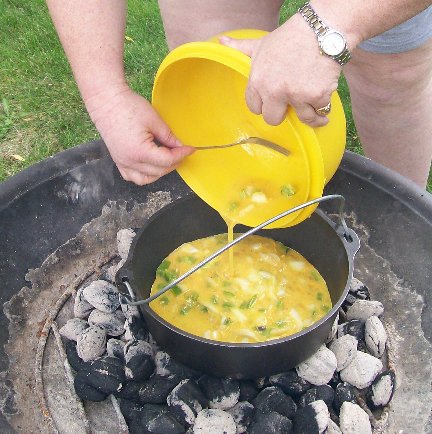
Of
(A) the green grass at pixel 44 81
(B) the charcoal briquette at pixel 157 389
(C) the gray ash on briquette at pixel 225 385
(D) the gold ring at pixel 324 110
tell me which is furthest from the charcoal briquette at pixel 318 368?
(A) the green grass at pixel 44 81

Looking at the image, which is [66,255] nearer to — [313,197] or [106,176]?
[106,176]

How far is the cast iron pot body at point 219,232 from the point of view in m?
1.35

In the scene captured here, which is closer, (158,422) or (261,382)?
(158,422)

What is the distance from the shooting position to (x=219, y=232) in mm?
1883

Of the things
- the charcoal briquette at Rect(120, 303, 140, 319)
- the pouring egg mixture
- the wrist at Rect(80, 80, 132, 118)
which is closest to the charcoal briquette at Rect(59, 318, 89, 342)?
the charcoal briquette at Rect(120, 303, 140, 319)

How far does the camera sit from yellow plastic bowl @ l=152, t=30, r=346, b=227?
1.25 m

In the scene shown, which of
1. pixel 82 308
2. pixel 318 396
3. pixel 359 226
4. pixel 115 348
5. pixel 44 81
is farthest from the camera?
pixel 44 81

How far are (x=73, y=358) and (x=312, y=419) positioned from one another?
65 cm

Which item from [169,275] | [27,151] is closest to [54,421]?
[169,275]

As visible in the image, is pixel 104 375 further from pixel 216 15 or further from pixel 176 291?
pixel 216 15

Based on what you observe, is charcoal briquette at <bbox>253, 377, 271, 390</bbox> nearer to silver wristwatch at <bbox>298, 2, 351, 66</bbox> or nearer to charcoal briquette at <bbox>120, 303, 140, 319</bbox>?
charcoal briquette at <bbox>120, 303, 140, 319</bbox>

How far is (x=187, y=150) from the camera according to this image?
149 cm

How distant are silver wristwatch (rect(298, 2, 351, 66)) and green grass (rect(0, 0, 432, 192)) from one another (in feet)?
5.49

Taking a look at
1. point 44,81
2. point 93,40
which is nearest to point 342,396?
point 93,40
